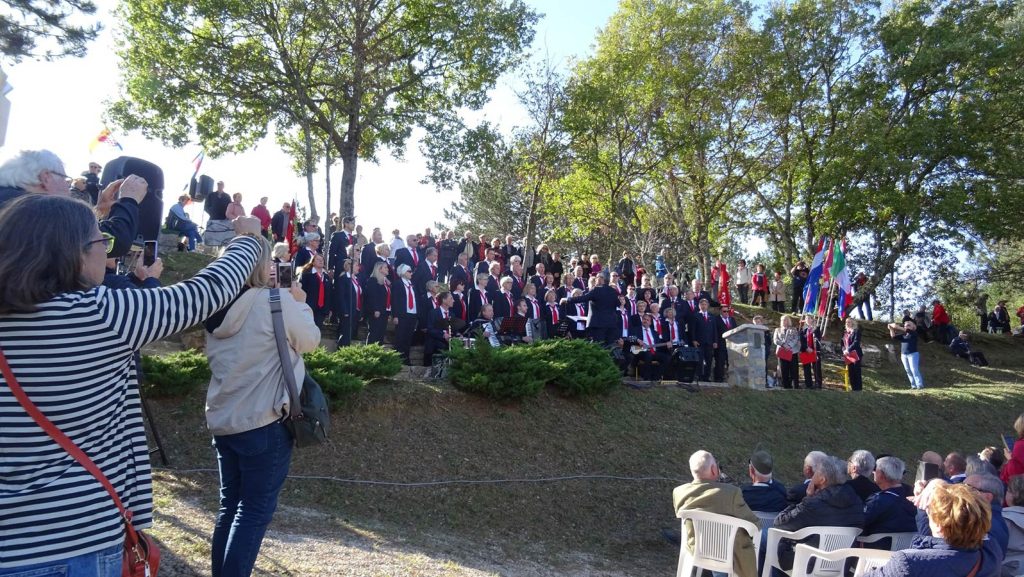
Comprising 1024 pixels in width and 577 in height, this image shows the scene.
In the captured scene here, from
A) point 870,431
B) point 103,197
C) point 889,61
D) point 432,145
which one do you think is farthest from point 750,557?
point 889,61

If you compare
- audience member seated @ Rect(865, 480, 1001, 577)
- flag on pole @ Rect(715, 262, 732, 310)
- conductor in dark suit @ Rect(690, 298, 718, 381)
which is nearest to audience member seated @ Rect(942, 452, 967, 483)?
audience member seated @ Rect(865, 480, 1001, 577)

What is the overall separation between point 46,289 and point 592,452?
28.1 ft

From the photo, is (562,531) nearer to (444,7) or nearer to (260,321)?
(260,321)

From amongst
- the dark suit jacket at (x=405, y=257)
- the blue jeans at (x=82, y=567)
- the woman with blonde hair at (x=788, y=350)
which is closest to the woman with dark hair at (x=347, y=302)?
the dark suit jacket at (x=405, y=257)

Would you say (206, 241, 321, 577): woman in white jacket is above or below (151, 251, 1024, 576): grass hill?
above

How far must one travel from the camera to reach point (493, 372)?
1013 centimetres

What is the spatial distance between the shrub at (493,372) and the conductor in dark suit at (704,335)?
20.2 ft

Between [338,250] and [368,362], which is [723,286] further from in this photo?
[368,362]

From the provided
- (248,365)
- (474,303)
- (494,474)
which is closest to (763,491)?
(494,474)

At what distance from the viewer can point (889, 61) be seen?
85.7ft

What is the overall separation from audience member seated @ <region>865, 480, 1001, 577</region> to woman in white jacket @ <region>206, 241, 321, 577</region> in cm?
299

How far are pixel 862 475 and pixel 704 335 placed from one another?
9132mm

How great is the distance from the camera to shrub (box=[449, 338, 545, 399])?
10023 millimetres

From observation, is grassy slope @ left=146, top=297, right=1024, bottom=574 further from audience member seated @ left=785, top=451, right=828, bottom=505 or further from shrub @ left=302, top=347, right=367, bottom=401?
audience member seated @ left=785, top=451, right=828, bottom=505
